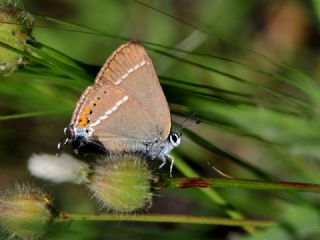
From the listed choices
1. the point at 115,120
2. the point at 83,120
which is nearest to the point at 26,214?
the point at 83,120

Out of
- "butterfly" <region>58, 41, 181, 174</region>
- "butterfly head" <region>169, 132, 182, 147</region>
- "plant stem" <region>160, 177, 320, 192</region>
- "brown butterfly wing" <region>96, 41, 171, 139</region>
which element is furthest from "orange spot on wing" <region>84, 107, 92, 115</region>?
"plant stem" <region>160, 177, 320, 192</region>

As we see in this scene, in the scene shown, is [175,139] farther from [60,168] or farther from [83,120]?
[60,168]

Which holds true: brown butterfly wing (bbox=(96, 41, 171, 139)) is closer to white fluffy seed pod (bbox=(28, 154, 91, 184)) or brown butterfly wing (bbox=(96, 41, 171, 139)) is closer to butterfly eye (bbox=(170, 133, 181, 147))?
butterfly eye (bbox=(170, 133, 181, 147))

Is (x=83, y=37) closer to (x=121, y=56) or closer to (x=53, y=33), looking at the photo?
(x=53, y=33)

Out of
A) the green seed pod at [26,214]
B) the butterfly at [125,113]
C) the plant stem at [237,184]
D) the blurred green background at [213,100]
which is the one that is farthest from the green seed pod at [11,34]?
the plant stem at [237,184]

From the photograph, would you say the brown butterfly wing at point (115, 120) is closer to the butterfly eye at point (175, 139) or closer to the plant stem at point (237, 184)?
the butterfly eye at point (175, 139)
